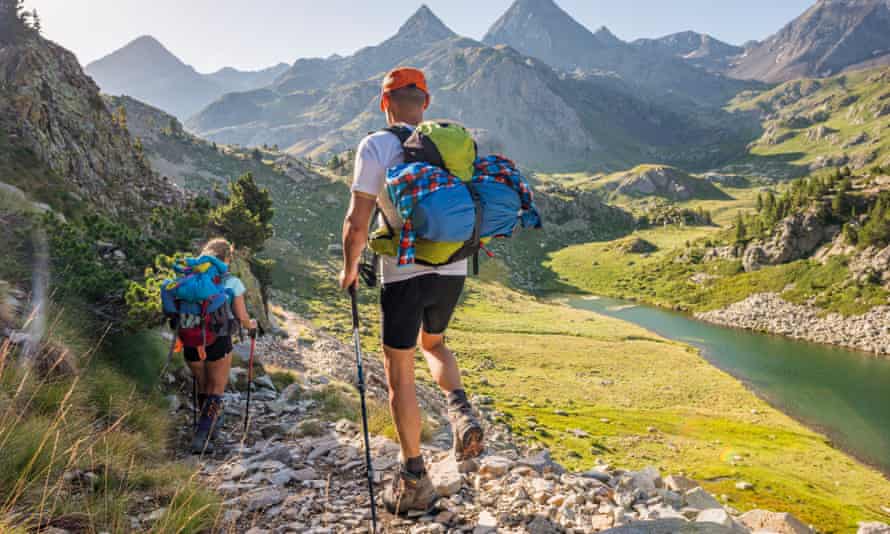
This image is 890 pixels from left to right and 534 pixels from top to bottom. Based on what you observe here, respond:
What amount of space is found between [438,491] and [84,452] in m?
3.39

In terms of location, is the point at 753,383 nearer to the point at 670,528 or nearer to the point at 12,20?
the point at 670,528

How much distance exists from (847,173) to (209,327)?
13158cm

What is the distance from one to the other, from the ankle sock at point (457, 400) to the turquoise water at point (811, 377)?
40130 millimetres

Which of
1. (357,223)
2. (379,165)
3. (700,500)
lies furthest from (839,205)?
(357,223)

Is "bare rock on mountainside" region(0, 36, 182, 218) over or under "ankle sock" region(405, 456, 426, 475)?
over

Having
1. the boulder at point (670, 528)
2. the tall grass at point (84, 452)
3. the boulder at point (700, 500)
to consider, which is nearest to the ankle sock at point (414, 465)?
the tall grass at point (84, 452)

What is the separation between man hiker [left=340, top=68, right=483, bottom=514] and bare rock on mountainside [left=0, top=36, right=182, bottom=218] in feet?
49.7

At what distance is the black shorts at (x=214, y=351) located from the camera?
7.16m

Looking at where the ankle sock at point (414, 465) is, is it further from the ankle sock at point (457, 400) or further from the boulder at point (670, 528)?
the boulder at point (670, 528)

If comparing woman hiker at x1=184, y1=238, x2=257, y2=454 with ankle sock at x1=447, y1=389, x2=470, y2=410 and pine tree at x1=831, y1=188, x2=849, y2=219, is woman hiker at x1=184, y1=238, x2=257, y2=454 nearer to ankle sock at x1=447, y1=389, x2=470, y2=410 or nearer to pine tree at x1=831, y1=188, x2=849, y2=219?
ankle sock at x1=447, y1=389, x2=470, y2=410

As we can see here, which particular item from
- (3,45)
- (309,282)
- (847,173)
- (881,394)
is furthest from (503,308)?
(847,173)

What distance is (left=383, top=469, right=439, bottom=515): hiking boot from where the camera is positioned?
4.69 meters

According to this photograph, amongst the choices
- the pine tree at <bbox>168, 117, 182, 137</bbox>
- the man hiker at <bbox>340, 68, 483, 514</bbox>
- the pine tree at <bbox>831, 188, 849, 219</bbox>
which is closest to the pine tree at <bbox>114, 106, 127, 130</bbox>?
the man hiker at <bbox>340, 68, 483, 514</bbox>

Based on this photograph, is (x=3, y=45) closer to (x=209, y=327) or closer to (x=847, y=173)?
(x=209, y=327)
